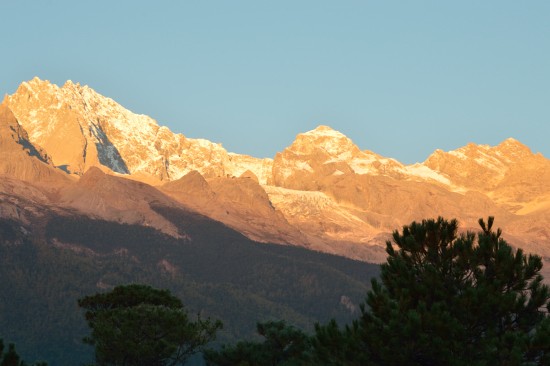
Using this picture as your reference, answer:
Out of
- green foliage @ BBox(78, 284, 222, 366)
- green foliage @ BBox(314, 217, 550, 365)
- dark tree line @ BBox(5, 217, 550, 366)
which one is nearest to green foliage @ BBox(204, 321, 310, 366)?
green foliage @ BBox(78, 284, 222, 366)

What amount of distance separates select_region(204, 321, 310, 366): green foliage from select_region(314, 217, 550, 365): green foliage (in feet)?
151

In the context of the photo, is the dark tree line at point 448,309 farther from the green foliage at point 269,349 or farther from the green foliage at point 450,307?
the green foliage at point 269,349

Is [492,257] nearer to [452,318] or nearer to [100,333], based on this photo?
[452,318]

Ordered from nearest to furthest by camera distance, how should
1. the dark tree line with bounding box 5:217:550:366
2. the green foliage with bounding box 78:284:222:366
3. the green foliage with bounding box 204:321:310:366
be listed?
the dark tree line with bounding box 5:217:550:366 < the green foliage with bounding box 78:284:222:366 < the green foliage with bounding box 204:321:310:366

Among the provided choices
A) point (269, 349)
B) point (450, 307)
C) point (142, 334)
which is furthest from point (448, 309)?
point (269, 349)

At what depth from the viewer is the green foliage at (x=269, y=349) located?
13038 cm

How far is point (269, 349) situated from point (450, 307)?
190 ft

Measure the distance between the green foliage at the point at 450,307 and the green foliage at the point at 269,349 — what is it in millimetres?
46036

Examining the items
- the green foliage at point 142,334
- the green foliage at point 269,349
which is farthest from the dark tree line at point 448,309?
the green foliage at point 142,334

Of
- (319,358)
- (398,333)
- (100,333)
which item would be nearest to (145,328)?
(100,333)

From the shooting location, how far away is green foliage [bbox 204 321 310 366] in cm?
13038

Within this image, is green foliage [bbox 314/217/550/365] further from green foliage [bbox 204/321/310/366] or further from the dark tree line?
green foliage [bbox 204/321/310/366]

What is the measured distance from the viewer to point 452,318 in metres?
78.1

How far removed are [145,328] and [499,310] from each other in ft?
193
